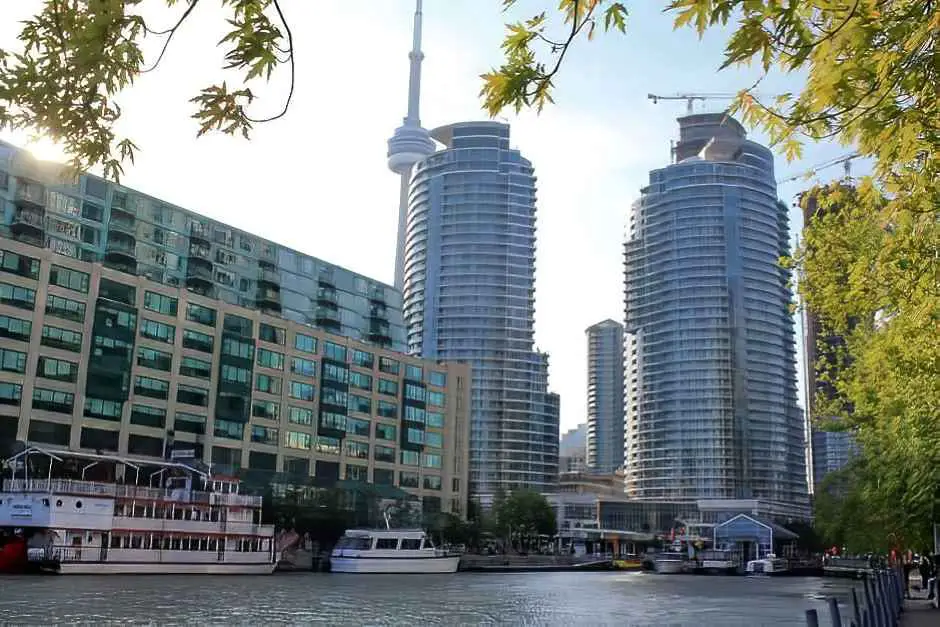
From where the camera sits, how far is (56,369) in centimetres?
7500

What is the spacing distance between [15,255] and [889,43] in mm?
76641

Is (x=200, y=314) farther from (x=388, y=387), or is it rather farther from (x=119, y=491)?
(x=119, y=491)

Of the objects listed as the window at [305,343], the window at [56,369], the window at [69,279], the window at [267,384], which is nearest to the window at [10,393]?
the window at [56,369]

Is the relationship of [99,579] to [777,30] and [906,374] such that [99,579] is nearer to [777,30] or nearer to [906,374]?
[906,374]

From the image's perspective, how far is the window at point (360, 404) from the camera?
104 meters

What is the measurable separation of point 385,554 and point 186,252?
4001 centimetres

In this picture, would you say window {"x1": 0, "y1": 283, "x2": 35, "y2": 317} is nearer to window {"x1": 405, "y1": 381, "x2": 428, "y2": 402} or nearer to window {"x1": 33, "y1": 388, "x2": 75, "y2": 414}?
window {"x1": 33, "y1": 388, "x2": 75, "y2": 414}

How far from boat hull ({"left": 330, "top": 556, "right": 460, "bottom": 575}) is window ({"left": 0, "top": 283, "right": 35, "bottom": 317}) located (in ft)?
105

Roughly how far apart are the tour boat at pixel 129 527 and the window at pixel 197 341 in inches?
632

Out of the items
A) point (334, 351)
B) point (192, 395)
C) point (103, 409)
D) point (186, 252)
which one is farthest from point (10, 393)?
point (334, 351)

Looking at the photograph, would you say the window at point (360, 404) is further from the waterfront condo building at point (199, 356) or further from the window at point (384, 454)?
the window at point (384, 454)

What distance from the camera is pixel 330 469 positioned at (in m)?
101

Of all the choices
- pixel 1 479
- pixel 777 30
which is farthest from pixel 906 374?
pixel 1 479

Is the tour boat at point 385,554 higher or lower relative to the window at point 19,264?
lower
